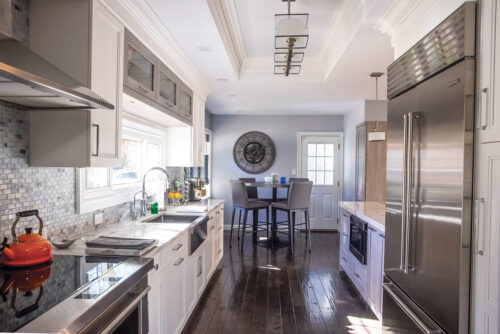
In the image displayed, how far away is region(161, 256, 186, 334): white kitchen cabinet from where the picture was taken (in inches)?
75.9

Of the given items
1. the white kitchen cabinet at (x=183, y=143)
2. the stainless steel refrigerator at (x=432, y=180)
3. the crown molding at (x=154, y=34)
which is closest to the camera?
the stainless steel refrigerator at (x=432, y=180)

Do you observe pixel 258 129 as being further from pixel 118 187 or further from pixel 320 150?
pixel 118 187

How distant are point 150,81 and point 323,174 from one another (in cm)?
466

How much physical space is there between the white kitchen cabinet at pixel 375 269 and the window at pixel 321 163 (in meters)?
3.56

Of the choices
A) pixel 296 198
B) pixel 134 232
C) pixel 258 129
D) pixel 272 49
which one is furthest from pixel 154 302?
pixel 258 129

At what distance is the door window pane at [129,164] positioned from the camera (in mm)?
2760

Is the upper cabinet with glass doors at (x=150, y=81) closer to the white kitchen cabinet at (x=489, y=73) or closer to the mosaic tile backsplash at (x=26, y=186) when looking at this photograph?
the mosaic tile backsplash at (x=26, y=186)

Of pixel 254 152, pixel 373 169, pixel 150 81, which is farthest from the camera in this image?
pixel 254 152

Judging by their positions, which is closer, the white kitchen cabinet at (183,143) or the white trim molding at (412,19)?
the white trim molding at (412,19)

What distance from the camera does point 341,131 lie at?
6270 mm

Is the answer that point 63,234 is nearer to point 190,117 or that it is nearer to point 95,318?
point 95,318

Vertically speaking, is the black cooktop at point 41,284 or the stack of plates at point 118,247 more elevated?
the stack of plates at point 118,247

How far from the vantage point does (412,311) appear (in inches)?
66.0

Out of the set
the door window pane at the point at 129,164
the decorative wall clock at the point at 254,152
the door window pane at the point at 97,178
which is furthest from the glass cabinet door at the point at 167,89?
the decorative wall clock at the point at 254,152
